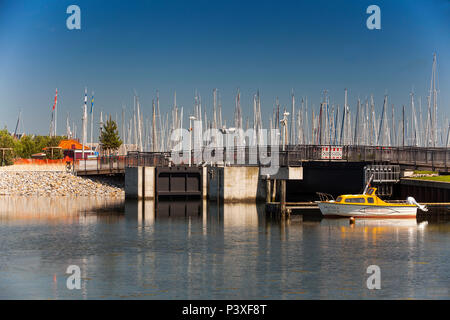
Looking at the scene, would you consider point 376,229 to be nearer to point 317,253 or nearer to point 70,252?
point 317,253

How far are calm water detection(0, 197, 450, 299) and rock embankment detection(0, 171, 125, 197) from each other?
27046 millimetres

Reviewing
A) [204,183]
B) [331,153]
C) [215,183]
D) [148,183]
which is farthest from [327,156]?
[148,183]

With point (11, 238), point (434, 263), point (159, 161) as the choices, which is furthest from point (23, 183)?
point (434, 263)

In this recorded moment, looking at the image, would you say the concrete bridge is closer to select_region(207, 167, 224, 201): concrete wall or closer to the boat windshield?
select_region(207, 167, 224, 201): concrete wall

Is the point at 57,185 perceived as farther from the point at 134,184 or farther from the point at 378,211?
the point at 378,211

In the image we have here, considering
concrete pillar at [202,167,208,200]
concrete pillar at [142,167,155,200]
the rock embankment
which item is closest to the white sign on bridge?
concrete pillar at [202,167,208,200]

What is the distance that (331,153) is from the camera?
274 ft

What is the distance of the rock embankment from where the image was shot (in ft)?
308

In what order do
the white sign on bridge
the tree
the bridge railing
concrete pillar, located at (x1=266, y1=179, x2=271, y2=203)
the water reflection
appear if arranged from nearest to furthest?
the water reflection < concrete pillar, located at (x1=266, y1=179, x2=271, y2=203) < the bridge railing < the white sign on bridge < the tree

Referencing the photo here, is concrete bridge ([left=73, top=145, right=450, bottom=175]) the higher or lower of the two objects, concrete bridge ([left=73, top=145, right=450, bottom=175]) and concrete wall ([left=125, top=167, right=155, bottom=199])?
the higher

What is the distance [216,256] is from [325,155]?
44921 millimetres

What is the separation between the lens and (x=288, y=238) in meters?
50.3

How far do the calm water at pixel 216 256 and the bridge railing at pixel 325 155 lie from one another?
17292 millimetres

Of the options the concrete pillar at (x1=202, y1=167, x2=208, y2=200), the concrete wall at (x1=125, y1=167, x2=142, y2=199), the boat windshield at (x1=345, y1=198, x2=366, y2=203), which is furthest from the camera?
the concrete pillar at (x1=202, y1=167, x2=208, y2=200)
